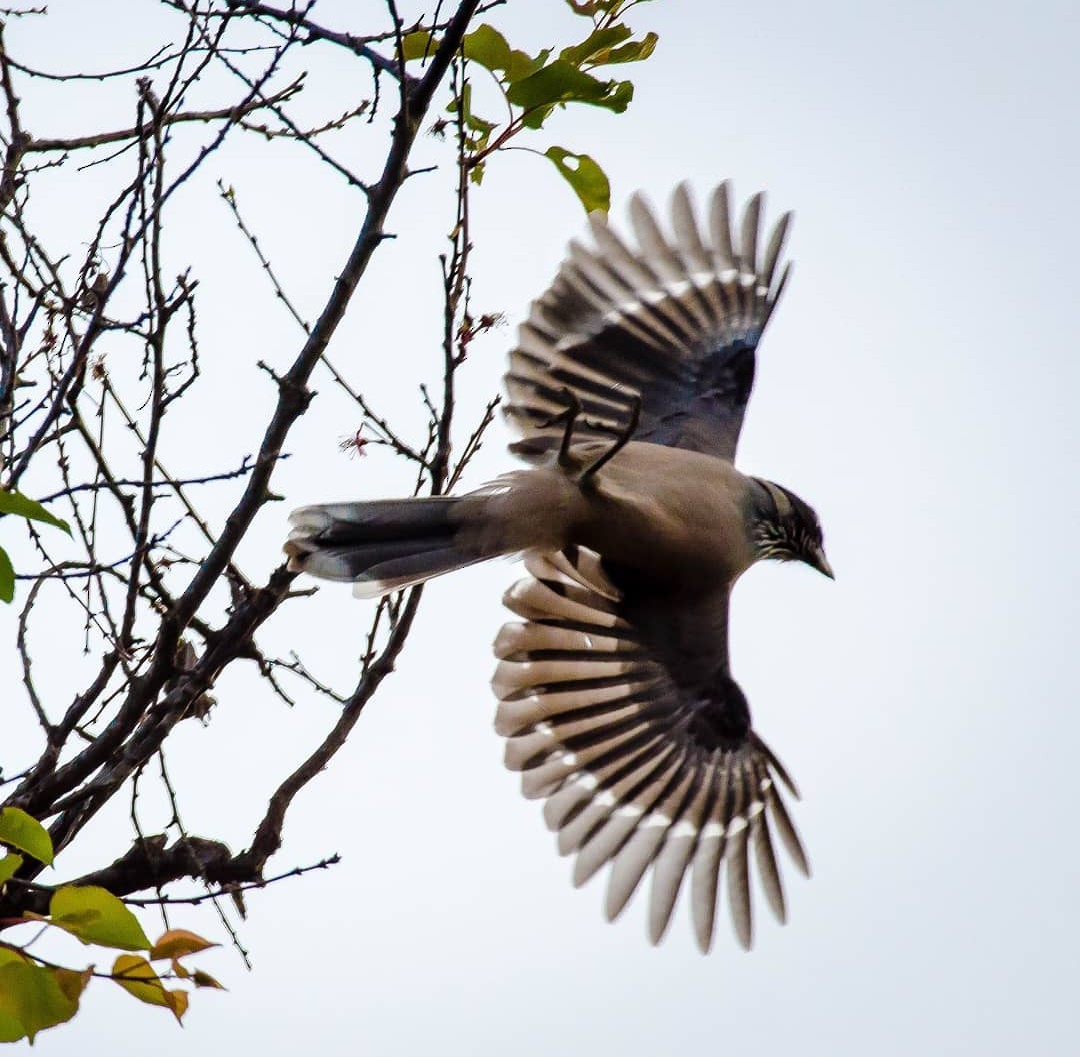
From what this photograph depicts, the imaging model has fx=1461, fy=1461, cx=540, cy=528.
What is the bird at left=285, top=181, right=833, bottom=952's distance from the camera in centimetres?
387

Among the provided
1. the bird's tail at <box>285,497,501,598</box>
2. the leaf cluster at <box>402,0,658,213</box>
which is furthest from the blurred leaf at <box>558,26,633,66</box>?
the bird's tail at <box>285,497,501,598</box>

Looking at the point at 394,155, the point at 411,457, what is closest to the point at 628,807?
the point at 411,457

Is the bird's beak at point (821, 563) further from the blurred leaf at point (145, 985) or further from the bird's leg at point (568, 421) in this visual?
the blurred leaf at point (145, 985)

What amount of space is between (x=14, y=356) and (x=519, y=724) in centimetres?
193

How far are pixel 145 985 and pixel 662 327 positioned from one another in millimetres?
3118

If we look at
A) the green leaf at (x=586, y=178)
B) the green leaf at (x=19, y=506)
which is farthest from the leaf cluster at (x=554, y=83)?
the green leaf at (x=19, y=506)

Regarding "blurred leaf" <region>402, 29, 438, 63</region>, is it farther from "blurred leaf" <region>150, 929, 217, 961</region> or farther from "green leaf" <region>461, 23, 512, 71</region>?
"blurred leaf" <region>150, 929, 217, 961</region>

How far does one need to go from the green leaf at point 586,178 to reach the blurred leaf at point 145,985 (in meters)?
1.70

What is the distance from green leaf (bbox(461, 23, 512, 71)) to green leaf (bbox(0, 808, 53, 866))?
1596mm

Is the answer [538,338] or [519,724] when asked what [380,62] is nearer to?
[538,338]

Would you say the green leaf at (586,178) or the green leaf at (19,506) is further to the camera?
the green leaf at (586,178)

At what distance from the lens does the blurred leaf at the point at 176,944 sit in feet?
5.92

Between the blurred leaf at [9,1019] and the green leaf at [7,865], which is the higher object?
the green leaf at [7,865]

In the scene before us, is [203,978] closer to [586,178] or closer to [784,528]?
[586,178]
